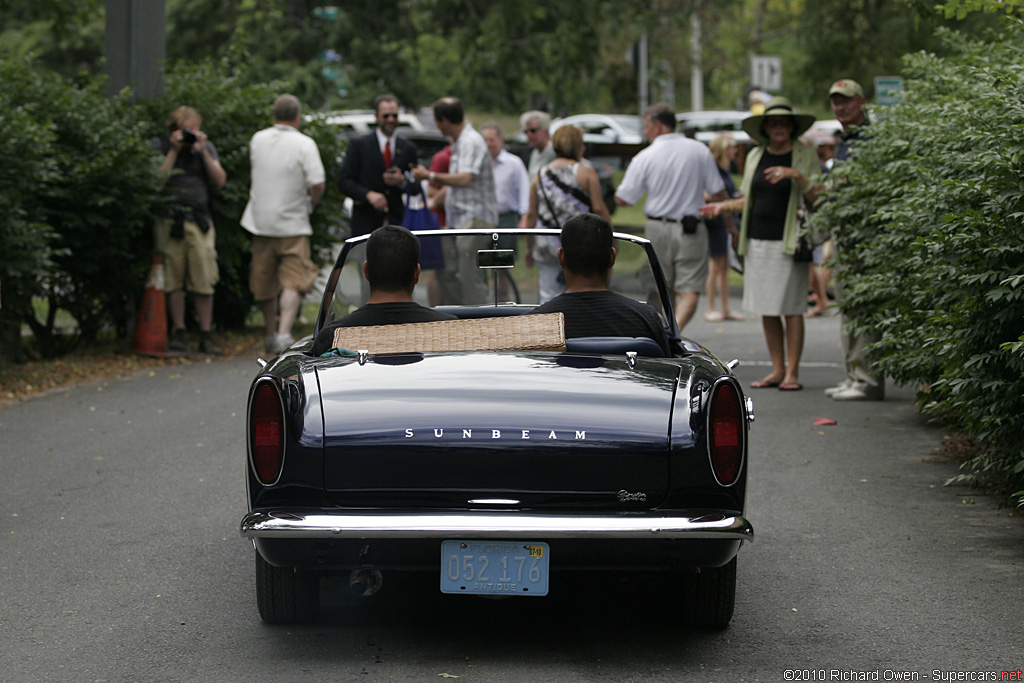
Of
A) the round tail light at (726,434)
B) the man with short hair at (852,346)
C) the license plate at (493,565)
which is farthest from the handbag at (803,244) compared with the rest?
the license plate at (493,565)

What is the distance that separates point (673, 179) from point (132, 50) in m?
5.44

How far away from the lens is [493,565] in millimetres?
4098

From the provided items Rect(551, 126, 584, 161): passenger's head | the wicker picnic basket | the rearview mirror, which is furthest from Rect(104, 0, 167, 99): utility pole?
the wicker picnic basket

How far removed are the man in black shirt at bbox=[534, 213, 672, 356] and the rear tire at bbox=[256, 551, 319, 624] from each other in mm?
1360

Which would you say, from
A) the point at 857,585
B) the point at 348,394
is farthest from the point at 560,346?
the point at 857,585

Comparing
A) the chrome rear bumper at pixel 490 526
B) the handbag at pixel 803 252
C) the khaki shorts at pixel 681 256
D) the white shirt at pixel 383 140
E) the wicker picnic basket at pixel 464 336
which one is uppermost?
the white shirt at pixel 383 140

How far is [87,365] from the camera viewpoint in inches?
449

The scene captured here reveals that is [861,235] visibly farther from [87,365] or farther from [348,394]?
[87,365]

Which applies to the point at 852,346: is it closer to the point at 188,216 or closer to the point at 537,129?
the point at 537,129

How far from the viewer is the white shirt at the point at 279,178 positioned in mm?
11711

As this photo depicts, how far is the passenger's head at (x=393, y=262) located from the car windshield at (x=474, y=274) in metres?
0.35

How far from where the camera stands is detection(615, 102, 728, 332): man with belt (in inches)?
436

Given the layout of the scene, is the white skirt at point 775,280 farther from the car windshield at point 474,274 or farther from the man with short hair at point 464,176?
the car windshield at point 474,274

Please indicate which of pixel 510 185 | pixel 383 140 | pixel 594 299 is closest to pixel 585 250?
pixel 594 299
